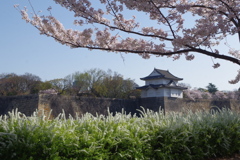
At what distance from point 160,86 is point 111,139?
2218 centimetres

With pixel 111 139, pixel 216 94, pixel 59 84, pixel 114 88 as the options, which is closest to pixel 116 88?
pixel 114 88

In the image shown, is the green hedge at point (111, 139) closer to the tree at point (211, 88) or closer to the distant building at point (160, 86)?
the distant building at point (160, 86)

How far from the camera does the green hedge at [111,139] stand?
262 centimetres

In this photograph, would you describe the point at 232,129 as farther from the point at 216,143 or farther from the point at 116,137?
the point at 116,137

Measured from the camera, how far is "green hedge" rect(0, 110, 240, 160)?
2.62m

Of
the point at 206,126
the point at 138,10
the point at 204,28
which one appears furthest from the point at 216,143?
the point at 138,10

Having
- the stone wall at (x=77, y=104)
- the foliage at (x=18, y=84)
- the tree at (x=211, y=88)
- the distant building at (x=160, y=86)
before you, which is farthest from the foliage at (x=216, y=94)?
the foliage at (x=18, y=84)

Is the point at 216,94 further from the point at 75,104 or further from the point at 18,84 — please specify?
the point at 75,104

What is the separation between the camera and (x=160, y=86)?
24953mm

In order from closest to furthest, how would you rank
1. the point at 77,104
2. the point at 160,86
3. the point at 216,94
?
1. the point at 77,104
2. the point at 160,86
3. the point at 216,94

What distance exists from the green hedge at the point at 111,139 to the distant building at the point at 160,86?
67.1 ft

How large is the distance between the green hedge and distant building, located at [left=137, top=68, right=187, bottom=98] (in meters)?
20.4

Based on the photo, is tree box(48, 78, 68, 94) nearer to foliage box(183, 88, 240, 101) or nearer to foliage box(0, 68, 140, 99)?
foliage box(0, 68, 140, 99)

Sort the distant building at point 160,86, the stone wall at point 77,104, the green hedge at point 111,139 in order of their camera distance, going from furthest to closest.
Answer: the distant building at point 160,86, the stone wall at point 77,104, the green hedge at point 111,139
